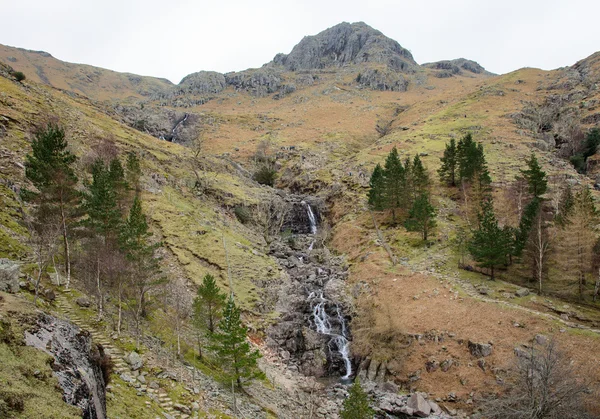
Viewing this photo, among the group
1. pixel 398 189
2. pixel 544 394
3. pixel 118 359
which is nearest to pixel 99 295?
pixel 118 359

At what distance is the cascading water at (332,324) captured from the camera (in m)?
37.4

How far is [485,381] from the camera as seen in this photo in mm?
29047

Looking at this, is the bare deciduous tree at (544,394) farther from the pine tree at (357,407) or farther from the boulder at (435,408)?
the pine tree at (357,407)

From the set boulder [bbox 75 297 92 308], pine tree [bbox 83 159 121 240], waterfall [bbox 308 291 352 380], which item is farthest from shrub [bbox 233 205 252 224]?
boulder [bbox 75 297 92 308]

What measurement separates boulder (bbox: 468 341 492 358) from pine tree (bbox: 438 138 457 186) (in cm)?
4142

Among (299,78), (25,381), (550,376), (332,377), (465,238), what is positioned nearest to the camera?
(25,381)

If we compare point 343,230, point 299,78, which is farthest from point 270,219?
point 299,78

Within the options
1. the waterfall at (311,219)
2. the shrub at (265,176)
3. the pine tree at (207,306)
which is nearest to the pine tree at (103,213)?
the pine tree at (207,306)

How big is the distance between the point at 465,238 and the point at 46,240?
48276mm

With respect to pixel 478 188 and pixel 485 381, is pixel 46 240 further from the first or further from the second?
pixel 478 188

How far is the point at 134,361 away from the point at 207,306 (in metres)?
11.5

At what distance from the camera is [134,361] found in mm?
20719

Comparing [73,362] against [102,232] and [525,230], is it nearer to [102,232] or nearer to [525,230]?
[102,232]

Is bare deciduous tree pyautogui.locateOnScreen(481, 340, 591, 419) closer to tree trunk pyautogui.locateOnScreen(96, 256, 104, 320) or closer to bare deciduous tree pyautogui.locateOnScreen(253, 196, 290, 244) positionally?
tree trunk pyautogui.locateOnScreen(96, 256, 104, 320)
